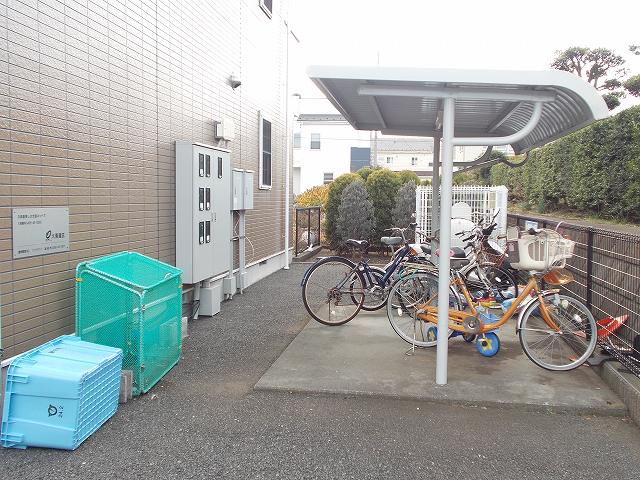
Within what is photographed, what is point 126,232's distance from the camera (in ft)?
17.4

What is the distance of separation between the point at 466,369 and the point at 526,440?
125 centimetres

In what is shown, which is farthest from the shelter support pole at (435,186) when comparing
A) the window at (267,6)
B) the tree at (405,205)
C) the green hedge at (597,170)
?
the green hedge at (597,170)

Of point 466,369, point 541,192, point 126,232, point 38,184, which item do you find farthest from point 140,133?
point 541,192

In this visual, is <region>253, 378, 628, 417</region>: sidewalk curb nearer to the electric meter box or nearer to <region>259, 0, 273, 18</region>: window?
the electric meter box

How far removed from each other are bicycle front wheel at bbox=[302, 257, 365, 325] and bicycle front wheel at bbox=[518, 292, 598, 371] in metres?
2.04

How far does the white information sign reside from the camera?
12.5 ft

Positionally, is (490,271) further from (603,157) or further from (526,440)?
(603,157)

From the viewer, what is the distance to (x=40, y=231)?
4.02m

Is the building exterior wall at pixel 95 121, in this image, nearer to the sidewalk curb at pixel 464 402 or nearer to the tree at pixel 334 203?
the sidewalk curb at pixel 464 402

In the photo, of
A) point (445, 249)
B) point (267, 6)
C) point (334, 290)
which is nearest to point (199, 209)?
point (334, 290)

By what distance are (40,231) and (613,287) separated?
4.60 m

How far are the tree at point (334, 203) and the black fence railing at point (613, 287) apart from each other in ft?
27.7

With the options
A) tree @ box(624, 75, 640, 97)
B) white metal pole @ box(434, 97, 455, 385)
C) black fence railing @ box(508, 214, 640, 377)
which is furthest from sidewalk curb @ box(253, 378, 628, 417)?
tree @ box(624, 75, 640, 97)

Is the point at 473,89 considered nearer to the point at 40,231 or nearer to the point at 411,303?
the point at 411,303
